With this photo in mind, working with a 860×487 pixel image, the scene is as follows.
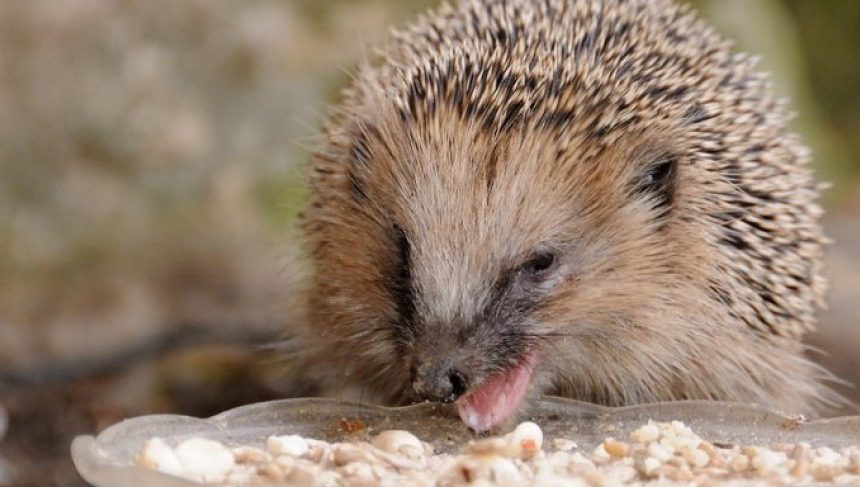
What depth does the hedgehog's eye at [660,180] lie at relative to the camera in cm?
193

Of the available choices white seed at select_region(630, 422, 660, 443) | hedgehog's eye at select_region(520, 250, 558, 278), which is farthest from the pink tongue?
white seed at select_region(630, 422, 660, 443)

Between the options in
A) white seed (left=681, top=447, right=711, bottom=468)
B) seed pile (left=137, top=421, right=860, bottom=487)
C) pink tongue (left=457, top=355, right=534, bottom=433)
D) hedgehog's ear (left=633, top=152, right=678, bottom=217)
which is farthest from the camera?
hedgehog's ear (left=633, top=152, right=678, bottom=217)

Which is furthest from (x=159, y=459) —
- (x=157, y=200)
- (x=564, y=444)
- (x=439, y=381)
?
(x=157, y=200)

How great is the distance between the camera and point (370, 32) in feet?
11.5

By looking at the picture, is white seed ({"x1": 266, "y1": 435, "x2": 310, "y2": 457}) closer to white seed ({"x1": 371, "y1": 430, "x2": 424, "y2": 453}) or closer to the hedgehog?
white seed ({"x1": 371, "y1": 430, "x2": 424, "y2": 453})

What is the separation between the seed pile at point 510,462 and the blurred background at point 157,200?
1.26 metres

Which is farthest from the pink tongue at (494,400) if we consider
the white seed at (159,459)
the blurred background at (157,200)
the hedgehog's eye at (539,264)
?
the blurred background at (157,200)

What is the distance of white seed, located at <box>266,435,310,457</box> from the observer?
4.74 feet

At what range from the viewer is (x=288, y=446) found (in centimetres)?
145

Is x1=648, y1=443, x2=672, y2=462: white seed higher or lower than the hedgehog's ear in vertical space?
lower

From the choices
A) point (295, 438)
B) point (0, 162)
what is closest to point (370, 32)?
point (0, 162)

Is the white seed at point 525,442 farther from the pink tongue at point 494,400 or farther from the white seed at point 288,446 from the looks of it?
the white seed at point 288,446

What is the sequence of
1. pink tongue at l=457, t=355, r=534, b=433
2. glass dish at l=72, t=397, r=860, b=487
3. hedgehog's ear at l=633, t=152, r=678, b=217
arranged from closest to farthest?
glass dish at l=72, t=397, r=860, b=487, pink tongue at l=457, t=355, r=534, b=433, hedgehog's ear at l=633, t=152, r=678, b=217

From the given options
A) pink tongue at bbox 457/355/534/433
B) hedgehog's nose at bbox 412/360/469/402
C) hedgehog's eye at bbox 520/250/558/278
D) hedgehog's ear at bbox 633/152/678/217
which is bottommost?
pink tongue at bbox 457/355/534/433
